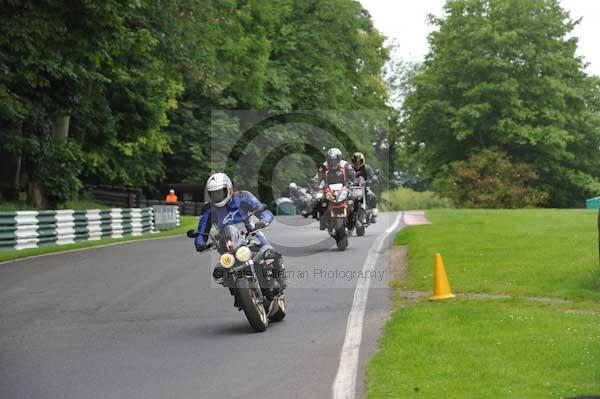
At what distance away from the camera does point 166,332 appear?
10.8 metres

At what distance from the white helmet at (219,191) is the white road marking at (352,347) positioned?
199 centimetres

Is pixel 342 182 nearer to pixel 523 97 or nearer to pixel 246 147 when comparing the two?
pixel 246 147

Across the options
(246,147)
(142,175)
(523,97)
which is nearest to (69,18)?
(142,175)

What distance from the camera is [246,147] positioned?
52531mm

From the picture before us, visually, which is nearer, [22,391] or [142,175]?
[22,391]

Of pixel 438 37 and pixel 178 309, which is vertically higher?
pixel 438 37

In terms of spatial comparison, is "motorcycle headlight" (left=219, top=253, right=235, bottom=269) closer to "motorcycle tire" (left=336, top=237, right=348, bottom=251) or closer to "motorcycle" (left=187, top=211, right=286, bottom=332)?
"motorcycle" (left=187, top=211, right=286, bottom=332)

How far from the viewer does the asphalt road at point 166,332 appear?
7953 millimetres

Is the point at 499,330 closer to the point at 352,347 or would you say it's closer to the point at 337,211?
the point at 352,347

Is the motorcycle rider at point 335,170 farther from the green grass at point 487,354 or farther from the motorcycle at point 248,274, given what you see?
the motorcycle at point 248,274

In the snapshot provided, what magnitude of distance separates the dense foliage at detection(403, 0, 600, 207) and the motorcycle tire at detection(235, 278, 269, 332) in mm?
45711

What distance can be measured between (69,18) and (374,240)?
890 centimetres

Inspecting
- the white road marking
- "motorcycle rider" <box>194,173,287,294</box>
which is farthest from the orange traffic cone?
"motorcycle rider" <box>194,173,287,294</box>

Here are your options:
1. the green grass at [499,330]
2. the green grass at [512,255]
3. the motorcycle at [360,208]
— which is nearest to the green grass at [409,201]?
the green grass at [512,255]
